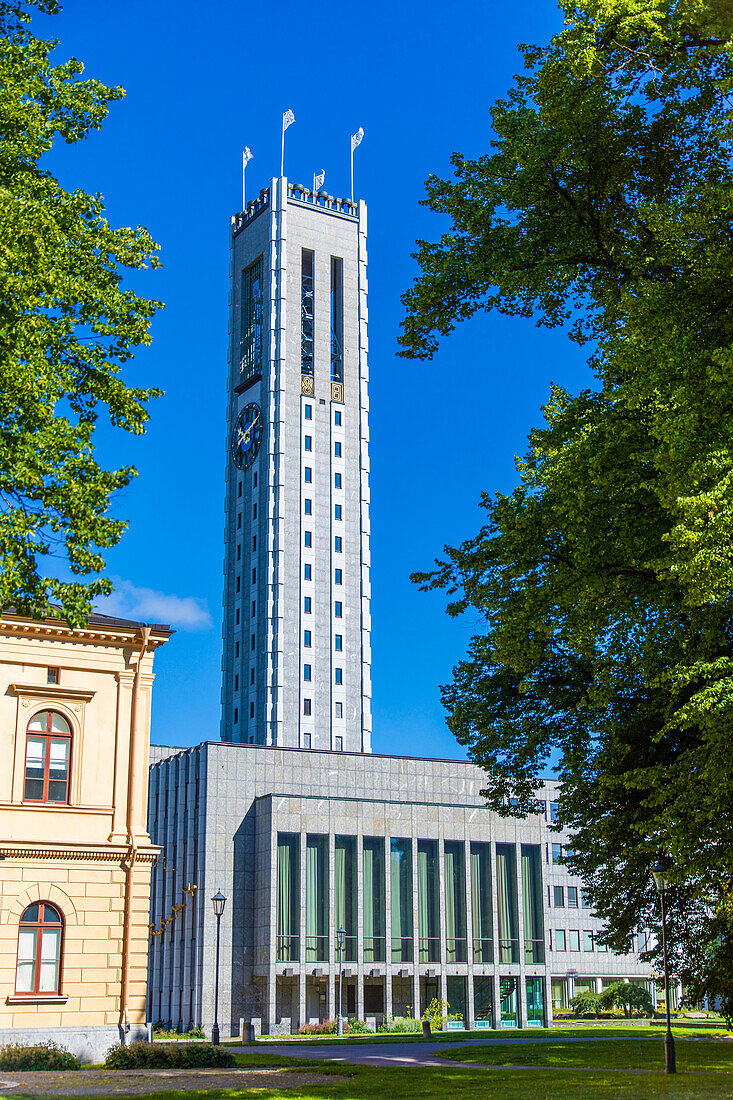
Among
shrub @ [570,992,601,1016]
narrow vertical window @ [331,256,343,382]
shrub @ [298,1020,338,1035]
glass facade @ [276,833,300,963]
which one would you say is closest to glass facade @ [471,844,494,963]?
glass facade @ [276,833,300,963]

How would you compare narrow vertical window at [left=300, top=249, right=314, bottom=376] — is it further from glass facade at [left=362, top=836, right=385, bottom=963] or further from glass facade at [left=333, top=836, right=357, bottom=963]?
glass facade at [left=333, top=836, right=357, bottom=963]

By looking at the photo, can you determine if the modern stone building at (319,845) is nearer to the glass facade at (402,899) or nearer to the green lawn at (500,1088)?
the glass facade at (402,899)

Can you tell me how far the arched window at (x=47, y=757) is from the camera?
3014cm

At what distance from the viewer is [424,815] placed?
7506cm

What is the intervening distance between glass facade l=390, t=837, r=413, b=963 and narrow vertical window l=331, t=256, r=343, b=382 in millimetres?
50096

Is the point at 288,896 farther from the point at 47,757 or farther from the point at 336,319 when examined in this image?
the point at 336,319

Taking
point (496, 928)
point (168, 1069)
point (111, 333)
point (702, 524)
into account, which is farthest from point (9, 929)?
point (496, 928)

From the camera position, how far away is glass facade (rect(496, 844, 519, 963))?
75.2 meters

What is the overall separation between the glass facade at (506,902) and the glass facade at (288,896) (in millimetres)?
14064

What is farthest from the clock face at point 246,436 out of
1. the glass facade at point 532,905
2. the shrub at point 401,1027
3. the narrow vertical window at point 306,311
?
the shrub at point 401,1027

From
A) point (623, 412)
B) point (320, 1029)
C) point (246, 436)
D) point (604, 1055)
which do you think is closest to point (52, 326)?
point (623, 412)

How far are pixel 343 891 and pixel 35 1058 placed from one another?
151 ft

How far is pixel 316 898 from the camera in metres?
70.4

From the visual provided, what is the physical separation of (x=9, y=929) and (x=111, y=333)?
55.2 feet
